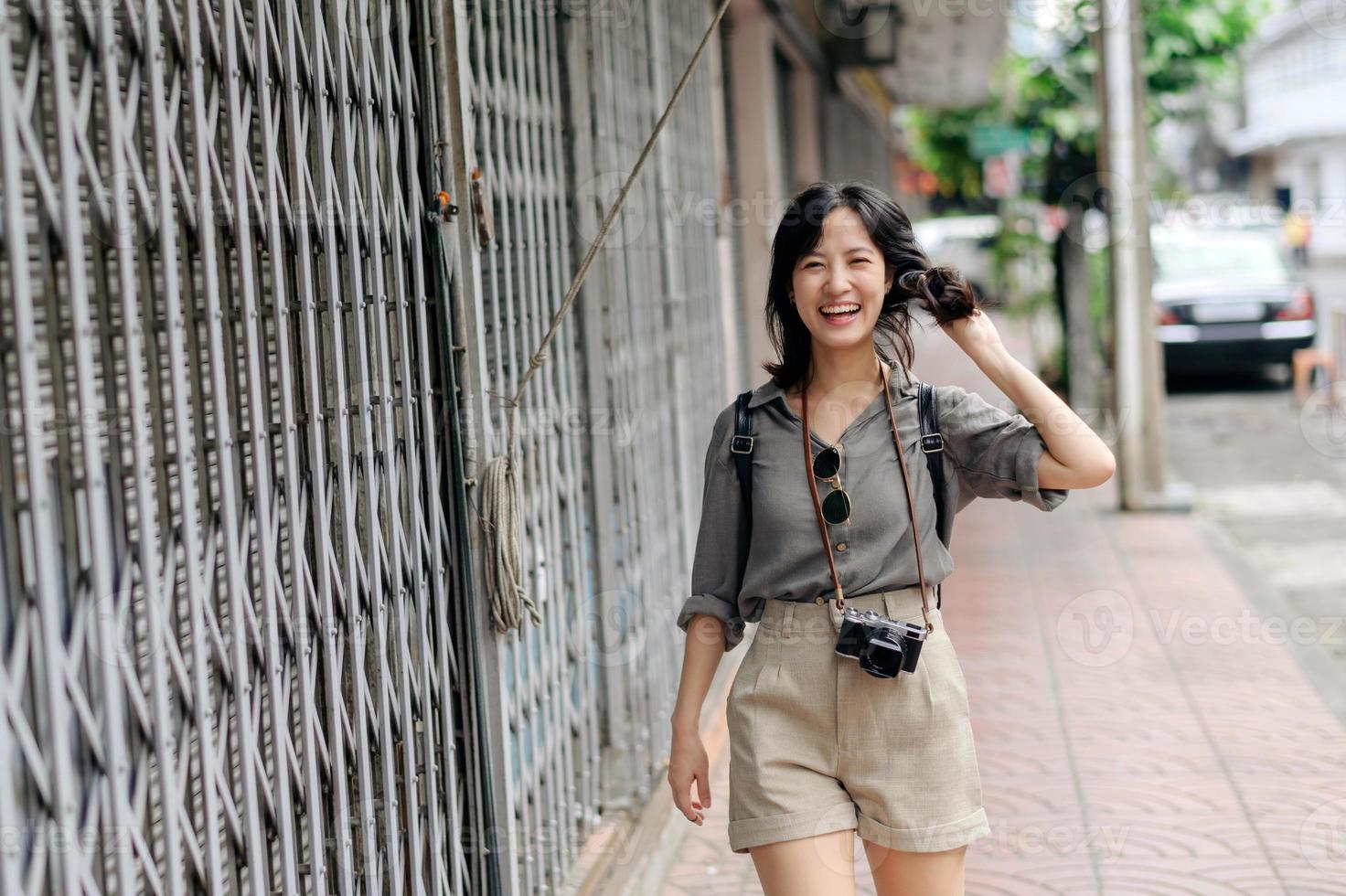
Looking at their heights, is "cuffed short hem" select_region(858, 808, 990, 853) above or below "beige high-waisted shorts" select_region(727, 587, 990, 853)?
below

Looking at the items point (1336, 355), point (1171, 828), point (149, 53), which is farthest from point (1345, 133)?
point (149, 53)

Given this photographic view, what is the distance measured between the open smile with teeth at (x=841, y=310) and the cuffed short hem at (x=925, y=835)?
860mm

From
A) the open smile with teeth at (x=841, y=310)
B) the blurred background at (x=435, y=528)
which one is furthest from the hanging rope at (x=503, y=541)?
the open smile with teeth at (x=841, y=310)

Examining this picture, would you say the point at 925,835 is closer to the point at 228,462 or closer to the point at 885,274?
the point at 885,274

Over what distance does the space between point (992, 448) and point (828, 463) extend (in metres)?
0.29

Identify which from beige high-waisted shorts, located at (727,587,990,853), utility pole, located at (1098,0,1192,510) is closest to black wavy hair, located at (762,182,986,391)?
beige high-waisted shorts, located at (727,587,990,853)

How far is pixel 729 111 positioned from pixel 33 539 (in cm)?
751

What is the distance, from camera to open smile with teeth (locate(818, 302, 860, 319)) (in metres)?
2.58

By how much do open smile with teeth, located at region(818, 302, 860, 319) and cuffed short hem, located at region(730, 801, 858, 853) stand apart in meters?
0.84

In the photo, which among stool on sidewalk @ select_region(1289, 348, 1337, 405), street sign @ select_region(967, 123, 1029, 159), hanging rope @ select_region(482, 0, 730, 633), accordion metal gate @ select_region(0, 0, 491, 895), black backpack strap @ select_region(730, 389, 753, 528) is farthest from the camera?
street sign @ select_region(967, 123, 1029, 159)

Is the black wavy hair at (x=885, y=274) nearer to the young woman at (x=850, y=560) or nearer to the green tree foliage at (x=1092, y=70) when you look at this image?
the young woman at (x=850, y=560)

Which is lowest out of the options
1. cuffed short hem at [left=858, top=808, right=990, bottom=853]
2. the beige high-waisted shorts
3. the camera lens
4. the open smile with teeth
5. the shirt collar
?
cuffed short hem at [left=858, top=808, right=990, bottom=853]

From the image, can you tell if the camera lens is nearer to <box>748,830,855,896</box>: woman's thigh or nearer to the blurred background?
<box>748,830,855,896</box>: woman's thigh

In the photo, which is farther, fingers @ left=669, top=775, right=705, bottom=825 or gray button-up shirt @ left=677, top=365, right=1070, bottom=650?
fingers @ left=669, top=775, right=705, bottom=825
